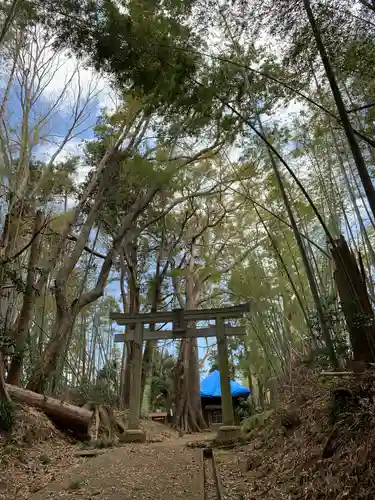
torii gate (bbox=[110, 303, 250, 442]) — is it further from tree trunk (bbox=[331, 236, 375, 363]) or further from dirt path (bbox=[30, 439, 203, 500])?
tree trunk (bbox=[331, 236, 375, 363])

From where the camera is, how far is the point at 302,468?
2.62m

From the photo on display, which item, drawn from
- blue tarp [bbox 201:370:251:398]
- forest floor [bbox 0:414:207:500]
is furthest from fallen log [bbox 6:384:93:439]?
blue tarp [bbox 201:370:251:398]

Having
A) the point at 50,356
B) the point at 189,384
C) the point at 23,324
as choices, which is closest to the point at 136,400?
the point at 50,356

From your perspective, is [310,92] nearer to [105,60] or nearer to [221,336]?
[105,60]

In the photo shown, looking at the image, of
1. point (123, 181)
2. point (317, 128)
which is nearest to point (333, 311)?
point (317, 128)

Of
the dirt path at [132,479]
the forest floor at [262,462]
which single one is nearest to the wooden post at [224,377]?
the forest floor at [262,462]

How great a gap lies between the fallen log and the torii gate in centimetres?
A: 71

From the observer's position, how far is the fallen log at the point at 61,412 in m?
5.25

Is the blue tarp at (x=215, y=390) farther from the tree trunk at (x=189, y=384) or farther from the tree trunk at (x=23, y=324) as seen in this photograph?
the tree trunk at (x=23, y=324)

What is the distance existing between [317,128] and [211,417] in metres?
11.2

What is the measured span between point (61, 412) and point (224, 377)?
2461mm

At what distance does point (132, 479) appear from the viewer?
3424 millimetres

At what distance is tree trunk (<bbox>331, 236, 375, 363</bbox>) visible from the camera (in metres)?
3.10

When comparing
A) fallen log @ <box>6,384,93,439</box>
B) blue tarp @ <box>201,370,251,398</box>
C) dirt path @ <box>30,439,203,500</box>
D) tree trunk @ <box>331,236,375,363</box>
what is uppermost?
blue tarp @ <box>201,370,251,398</box>
